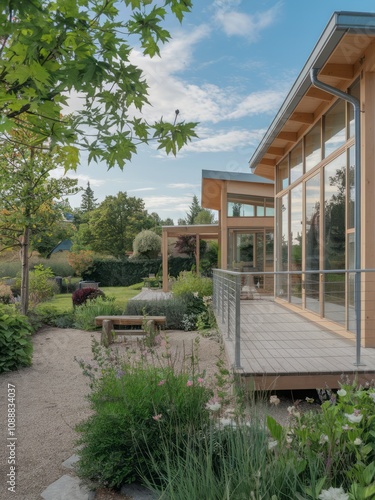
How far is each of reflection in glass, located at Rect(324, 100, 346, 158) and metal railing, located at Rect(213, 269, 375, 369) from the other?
188 cm

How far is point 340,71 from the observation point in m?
5.86

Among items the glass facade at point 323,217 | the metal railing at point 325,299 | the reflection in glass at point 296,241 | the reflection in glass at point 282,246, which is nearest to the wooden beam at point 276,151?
the glass facade at point 323,217

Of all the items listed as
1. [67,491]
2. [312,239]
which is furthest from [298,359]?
[312,239]

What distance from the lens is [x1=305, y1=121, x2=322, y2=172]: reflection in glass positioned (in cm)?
745

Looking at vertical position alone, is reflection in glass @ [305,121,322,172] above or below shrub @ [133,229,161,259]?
above

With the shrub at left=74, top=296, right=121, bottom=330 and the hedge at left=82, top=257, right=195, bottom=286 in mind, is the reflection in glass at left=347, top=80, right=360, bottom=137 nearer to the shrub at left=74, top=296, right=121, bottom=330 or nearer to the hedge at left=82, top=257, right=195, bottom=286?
the shrub at left=74, top=296, right=121, bottom=330

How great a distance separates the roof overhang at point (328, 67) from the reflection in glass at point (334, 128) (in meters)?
0.22

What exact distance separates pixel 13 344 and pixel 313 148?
5819 mm

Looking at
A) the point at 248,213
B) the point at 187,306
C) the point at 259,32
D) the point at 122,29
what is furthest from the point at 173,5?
the point at 248,213

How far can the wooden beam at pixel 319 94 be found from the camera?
6727 mm

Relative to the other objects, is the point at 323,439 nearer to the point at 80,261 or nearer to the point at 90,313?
the point at 90,313

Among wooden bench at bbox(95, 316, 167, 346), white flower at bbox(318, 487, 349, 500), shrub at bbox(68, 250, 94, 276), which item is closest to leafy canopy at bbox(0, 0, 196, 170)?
white flower at bbox(318, 487, 349, 500)

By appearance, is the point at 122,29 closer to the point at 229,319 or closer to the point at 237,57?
the point at 229,319

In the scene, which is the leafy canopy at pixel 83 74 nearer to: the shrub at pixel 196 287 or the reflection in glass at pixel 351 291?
the reflection in glass at pixel 351 291
